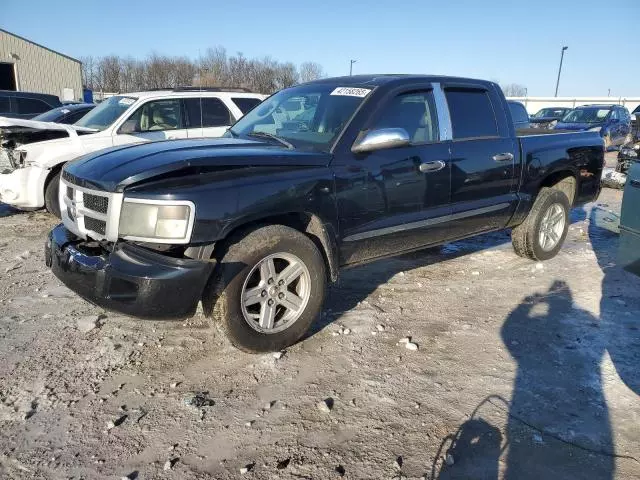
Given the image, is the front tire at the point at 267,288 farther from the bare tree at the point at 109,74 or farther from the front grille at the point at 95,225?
the bare tree at the point at 109,74

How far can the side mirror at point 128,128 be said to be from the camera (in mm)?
7520

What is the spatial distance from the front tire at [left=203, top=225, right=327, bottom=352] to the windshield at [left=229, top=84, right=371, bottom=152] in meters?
0.81

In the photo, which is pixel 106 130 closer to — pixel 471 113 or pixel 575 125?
pixel 471 113

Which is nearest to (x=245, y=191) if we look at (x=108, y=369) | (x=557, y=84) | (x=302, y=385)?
(x=302, y=385)

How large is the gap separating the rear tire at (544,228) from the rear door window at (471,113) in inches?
45.3

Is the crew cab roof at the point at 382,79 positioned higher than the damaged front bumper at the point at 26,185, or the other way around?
the crew cab roof at the point at 382,79

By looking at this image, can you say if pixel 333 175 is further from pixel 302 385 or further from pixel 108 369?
pixel 108 369

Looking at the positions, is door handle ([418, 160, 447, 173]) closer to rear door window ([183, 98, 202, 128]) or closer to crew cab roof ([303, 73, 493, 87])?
crew cab roof ([303, 73, 493, 87])

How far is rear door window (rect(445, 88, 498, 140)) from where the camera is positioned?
4477 millimetres

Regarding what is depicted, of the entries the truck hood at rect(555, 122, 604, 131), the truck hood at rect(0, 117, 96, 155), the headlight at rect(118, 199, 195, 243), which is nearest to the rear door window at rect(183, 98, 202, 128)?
the truck hood at rect(0, 117, 96, 155)

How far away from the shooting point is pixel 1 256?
222 inches

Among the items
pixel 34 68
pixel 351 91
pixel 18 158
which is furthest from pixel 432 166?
pixel 34 68

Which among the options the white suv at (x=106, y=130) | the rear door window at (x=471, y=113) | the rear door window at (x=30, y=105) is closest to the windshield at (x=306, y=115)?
the rear door window at (x=471, y=113)

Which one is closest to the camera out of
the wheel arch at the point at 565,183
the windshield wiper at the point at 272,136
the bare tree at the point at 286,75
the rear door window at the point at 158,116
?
the windshield wiper at the point at 272,136
